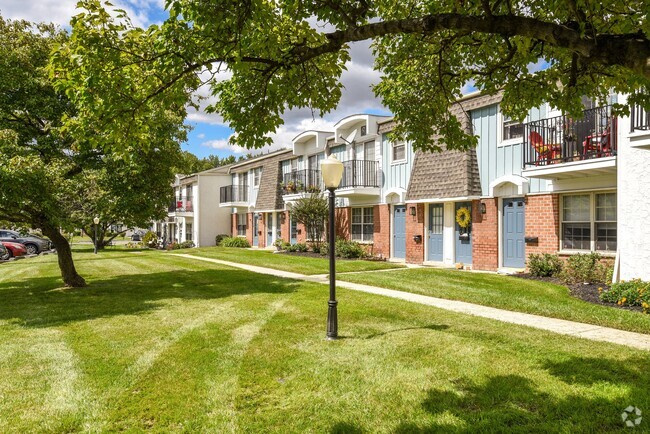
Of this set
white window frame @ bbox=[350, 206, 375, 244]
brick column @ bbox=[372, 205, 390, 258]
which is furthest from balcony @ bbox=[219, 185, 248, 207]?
brick column @ bbox=[372, 205, 390, 258]

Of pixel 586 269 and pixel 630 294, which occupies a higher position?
pixel 586 269

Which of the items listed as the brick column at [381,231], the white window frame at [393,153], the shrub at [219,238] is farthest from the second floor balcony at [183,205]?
the white window frame at [393,153]

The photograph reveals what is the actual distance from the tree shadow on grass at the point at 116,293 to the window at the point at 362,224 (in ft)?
22.2

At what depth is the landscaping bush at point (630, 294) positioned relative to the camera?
856cm

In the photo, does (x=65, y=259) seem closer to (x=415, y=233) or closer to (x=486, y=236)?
(x=415, y=233)

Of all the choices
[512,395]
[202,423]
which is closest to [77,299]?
[202,423]

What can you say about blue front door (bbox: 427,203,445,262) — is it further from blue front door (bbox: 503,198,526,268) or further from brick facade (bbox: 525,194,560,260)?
brick facade (bbox: 525,194,560,260)

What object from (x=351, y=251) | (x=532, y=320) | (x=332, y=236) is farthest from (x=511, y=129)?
(x=332, y=236)

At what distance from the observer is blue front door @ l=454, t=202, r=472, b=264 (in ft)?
51.8

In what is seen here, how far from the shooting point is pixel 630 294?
884cm

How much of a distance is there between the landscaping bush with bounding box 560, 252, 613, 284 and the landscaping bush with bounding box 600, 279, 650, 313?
7.68 ft

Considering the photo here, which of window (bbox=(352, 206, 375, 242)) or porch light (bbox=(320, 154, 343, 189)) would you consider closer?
porch light (bbox=(320, 154, 343, 189))

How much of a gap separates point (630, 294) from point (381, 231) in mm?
11355

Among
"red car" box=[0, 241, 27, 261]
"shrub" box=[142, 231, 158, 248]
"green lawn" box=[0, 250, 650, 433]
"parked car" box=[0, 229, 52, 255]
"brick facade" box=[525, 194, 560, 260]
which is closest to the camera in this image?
"green lawn" box=[0, 250, 650, 433]
